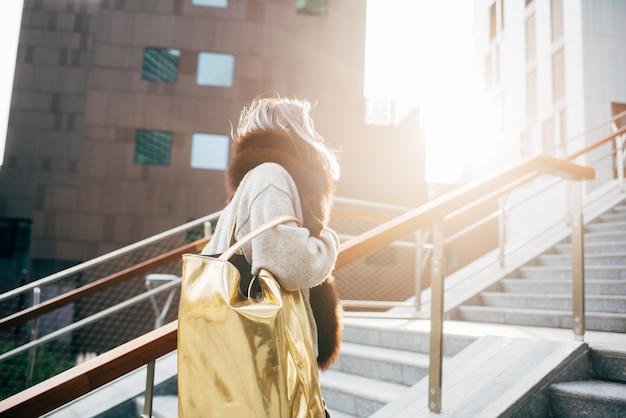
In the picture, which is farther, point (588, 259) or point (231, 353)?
point (588, 259)

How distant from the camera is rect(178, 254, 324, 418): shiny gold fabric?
1.14 meters

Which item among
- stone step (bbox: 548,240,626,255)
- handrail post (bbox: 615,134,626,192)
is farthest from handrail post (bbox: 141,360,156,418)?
handrail post (bbox: 615,134,626,192)

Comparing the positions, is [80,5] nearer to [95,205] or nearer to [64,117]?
[64,117]

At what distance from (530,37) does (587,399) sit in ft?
46.2

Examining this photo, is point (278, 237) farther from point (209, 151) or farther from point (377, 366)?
point (209, 151)

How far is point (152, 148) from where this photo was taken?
13891mm

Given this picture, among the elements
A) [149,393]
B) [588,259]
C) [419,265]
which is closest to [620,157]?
[588,259]

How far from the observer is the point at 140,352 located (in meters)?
1.34

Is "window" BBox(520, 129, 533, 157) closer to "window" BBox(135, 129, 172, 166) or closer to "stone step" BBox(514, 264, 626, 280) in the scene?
"window" BBox(135, 129, 172, 166)

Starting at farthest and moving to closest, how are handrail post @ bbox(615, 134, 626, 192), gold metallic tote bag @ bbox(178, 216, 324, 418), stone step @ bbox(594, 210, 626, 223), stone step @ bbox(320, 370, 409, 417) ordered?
handrail post @ bbox(615, 134, 626, 192), stone step @ bbox(594, 210, 626, 223), stone step @ bbox(320, 370, 409, 417), gold metallic tote bag @ bbox(178, 216, 324, 418)

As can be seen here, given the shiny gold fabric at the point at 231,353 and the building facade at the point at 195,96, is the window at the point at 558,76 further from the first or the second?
the shiny gold fabric at the point at 231,353

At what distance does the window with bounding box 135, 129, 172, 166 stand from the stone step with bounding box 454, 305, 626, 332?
446 inches

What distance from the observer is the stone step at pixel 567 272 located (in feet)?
12.5

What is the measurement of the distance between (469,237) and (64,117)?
43.4ft
